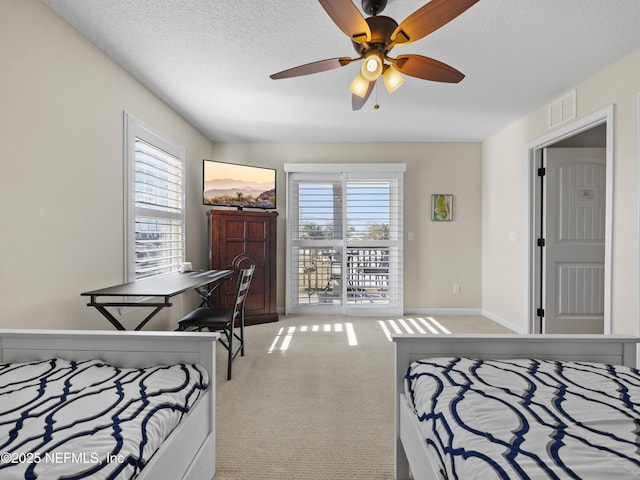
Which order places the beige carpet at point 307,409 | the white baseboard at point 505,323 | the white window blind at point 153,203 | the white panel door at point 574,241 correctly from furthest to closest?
the white baseboard at point 505,323, the white panel door at point 574,241, the white window blind at point 153,203, the beige carpet at point 307,409

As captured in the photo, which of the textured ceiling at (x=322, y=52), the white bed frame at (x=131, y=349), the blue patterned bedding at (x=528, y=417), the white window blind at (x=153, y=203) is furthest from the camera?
the white window blind at (x=153, y=203)

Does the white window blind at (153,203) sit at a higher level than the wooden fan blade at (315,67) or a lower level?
lower

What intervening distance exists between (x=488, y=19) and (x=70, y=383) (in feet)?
9.26

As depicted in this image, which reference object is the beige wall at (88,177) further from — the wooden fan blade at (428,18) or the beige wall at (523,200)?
the wooden fan blade at (428,18)

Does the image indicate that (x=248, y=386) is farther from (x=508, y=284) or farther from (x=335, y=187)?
(x=508, y=284)

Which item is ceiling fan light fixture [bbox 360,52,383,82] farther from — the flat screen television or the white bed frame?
the flat screen television

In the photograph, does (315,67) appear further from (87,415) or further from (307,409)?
(307,409)

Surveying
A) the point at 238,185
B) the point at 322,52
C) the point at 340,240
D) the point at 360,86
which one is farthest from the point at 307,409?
the point at 238,185

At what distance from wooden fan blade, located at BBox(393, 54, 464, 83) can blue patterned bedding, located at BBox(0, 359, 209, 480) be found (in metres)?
1.90

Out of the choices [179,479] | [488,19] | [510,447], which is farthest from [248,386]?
[488,19]

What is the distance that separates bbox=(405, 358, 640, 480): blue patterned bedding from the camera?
0.73 meters

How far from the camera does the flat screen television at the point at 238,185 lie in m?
3.94

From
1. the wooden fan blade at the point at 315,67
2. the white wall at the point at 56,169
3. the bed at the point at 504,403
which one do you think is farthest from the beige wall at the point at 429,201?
the bed at the point at 504,403

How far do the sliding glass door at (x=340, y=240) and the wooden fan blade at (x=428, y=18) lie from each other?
2.94 m
